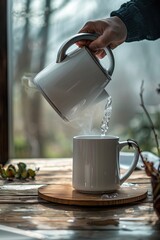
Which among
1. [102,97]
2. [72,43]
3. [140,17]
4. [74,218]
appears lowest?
[74,218]

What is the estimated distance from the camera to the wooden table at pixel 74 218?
29.0 inches

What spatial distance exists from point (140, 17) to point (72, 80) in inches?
14.1

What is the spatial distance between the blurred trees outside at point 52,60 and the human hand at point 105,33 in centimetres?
101

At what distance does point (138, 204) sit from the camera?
940 mm

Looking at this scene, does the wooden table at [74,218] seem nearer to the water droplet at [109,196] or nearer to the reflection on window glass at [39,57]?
the water droplet at [109,196]

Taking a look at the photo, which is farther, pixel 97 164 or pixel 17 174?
pixel 17 174

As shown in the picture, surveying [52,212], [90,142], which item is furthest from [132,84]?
[52,212]

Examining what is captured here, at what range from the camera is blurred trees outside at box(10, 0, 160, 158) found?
2.15 m

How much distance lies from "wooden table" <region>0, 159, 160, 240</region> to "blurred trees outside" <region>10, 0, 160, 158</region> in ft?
3.85

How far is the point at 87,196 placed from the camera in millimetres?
958

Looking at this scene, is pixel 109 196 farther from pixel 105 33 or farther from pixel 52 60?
pixel 52 60

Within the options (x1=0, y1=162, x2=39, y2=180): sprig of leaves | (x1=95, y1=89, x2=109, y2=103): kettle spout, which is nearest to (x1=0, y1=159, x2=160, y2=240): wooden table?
(x1=0, y1=162, x2=39, y2=180): sprig of leaves

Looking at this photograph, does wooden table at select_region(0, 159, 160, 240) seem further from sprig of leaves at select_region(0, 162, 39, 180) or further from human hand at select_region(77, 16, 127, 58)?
human hand at select_region(77, 16, 127, 58)

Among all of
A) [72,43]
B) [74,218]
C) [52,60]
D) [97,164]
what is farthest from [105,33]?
[52,60]
